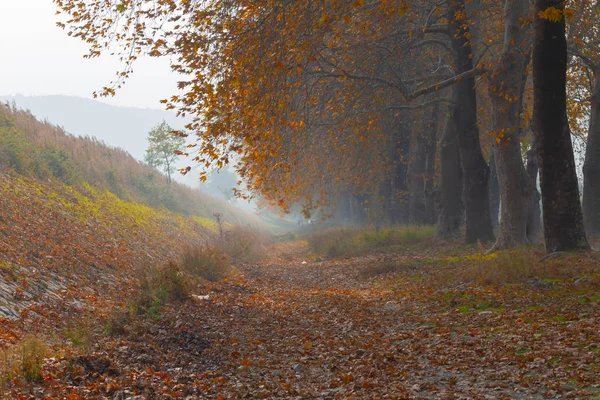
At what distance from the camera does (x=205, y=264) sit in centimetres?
1834

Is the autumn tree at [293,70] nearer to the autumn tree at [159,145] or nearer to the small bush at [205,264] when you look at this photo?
the small bush at [205,264]

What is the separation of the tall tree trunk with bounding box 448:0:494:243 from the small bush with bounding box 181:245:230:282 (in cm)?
875

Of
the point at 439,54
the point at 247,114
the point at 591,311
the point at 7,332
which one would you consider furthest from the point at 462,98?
the point at 7,332

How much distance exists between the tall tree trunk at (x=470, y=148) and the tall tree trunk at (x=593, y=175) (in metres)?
3.60

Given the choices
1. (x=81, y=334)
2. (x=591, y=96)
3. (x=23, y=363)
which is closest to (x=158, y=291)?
(x=81, y=334)

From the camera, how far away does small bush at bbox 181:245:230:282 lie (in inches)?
708

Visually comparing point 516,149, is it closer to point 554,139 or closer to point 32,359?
point 554,139

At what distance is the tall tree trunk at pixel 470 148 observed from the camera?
63.3ft

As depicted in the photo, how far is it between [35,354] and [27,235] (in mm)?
8987

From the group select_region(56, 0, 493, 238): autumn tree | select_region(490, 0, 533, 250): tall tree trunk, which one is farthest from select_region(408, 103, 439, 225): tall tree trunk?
select_region(490, 0, 533, 250): tall tree trunk

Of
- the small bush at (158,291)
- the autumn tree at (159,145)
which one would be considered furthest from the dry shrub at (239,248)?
the autumn tree at (159,145)

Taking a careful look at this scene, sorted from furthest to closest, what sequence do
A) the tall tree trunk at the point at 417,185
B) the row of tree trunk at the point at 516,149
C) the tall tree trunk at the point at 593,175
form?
1. the tall tree trunk at the point at 417,185
2. the tall tree trunk at the point at 593,175
3. the row of tree trunk at the point at 516,149

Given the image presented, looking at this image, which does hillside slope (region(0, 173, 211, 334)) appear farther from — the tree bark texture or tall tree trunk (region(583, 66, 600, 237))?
tall tree trunk (region(583, 66, 600, 237))

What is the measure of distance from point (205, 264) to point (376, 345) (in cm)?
1034
